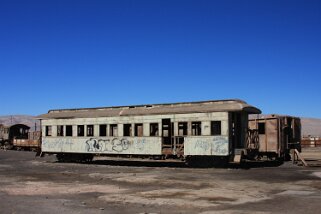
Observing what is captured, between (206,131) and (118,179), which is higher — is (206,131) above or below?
above

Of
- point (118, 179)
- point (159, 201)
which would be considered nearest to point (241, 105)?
point (118, 179)

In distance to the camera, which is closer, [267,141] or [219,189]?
[219,189]

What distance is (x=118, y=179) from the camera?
1719 cm

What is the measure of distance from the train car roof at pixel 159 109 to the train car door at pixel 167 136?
0.86m

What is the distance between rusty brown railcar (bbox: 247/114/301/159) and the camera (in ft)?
84.4

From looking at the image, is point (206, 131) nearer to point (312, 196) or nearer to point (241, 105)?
point (241, 105)

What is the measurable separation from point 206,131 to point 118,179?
6.91 meters

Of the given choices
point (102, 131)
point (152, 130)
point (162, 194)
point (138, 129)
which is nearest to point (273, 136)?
point (152, 130)

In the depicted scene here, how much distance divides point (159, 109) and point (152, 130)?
191 centimetres

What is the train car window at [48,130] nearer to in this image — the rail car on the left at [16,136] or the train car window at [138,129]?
the train car window at [138,129]

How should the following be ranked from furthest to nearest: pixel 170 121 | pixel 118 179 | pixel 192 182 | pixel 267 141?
pixel 267 141, pixel 170 121, pixel 118 179, pixel 192 182

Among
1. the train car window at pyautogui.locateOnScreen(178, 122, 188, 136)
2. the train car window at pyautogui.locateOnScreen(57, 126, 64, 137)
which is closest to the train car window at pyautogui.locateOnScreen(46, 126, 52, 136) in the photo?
the train car window at pyautogui.locateOnScreen(57, 126, 64, 137)

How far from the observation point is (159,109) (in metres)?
24.6

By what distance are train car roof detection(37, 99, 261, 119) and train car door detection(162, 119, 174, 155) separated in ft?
2.81
